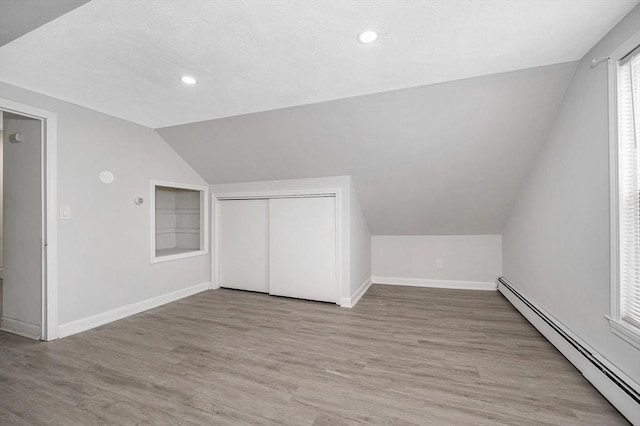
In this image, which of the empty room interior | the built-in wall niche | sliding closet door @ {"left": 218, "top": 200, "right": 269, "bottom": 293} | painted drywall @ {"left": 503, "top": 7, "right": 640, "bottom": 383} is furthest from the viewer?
the built-in wall niche

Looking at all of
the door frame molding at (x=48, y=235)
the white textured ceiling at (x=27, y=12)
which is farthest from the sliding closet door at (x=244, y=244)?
the white textured ceiling at (x=27, y=12)

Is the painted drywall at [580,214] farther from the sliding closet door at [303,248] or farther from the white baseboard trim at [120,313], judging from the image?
the white baseboard trim at [120,313]

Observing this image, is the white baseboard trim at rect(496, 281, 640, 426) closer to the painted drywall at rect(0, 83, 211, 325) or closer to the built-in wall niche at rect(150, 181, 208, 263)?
the painted drywall at rect(0, 83, 211, 325)

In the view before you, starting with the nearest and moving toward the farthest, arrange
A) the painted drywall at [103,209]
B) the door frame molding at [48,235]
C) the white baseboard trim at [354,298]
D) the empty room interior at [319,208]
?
the empty room interior at [319,208] → the door frame molding at [48,235] → the painted drywall at [103,209] → the white baseboard trim at [354,298]

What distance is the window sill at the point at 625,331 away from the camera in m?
1.53

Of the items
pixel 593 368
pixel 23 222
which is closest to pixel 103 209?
pixel 23 222

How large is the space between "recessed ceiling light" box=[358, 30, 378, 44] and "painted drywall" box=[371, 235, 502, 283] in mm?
3512

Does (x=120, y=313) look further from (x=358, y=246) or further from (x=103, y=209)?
(x=358, y=246)

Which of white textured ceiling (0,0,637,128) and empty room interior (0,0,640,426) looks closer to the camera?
white textured ceiling (0,0,637,128)

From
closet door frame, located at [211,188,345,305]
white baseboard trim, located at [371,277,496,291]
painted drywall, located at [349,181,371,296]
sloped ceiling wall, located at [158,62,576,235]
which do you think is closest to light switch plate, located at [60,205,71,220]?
sloped ceiling wall, located at [158,62,576,235]

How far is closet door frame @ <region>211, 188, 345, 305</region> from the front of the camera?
3676 millimetres

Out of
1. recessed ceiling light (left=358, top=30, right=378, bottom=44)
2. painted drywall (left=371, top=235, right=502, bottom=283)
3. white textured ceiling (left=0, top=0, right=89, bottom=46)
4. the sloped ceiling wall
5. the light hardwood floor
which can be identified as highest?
recessed ceiling light (left=358, top=30, right=378, bottom=44)

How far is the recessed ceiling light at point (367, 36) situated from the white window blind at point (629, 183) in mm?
1482

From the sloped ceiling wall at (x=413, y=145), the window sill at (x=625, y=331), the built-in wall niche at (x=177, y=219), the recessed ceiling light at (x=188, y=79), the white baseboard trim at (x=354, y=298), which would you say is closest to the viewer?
the window sill at (x=625, y=331)
